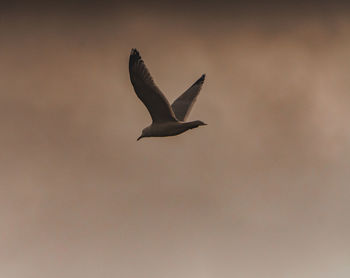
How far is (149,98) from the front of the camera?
20.0m

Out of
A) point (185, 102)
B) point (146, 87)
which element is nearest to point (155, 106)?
point (146, 87)

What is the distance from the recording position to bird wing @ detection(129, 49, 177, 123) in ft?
63.8

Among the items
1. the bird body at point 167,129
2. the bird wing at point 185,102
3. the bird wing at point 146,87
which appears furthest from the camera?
the bird wing at point 185,102

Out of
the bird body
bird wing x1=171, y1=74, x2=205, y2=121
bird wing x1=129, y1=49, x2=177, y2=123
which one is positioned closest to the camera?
bird wing x1=129, y1=49, x2=177, y2=123

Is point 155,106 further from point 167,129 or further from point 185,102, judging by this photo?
point 185,102

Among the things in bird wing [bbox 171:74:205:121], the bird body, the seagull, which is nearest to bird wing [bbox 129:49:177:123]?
the seagull

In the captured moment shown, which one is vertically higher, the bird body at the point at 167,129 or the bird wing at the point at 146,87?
the bird wing at the point at 146,87

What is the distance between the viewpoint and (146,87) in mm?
19578

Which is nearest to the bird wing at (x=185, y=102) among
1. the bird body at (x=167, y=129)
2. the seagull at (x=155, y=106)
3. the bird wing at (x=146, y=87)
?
the seagull at (x=155, y=106)

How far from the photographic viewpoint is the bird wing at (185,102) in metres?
21.9

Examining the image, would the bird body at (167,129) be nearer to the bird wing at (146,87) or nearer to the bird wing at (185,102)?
the bird wing at (146,87)

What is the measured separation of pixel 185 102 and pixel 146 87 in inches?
125

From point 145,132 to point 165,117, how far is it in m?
1.17

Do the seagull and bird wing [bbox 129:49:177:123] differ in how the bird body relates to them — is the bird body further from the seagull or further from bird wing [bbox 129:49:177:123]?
bird wing [bbox 129:49:177:123]
